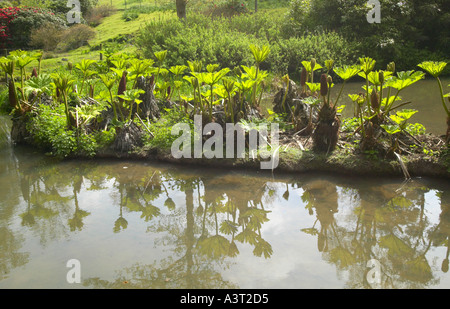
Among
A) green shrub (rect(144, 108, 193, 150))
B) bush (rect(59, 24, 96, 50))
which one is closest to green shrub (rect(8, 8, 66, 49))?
bush (rect(59, 24, 96, 50))

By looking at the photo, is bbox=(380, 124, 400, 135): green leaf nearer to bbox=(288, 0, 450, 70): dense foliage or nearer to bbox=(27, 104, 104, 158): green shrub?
bbox=(27, 104, 104, 158): green shrub

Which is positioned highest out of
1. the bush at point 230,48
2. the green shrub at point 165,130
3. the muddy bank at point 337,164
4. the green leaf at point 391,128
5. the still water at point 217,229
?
the bush at point 230,48

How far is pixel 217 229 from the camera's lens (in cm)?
462

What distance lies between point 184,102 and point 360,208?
367 cm

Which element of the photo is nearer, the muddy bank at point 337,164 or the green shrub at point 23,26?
the muddy bank at point 337,164

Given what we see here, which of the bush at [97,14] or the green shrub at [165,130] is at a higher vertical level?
the bush at [97,14]

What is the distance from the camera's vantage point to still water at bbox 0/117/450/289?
3.69 meters

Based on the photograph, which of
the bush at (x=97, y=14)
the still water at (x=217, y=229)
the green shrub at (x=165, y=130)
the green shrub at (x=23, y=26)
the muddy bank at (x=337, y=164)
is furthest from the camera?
the bush at (x=97, y=14)

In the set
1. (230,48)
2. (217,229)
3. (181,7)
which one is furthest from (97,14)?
(217,229)

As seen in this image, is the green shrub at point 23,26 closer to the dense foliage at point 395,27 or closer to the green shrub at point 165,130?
the dense foliage at point 395,27

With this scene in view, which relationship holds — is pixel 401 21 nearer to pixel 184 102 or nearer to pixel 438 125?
pixel 438 125

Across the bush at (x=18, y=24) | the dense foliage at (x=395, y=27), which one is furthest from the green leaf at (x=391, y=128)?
the bush at (x=18, y=24)

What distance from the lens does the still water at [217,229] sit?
3693mm
